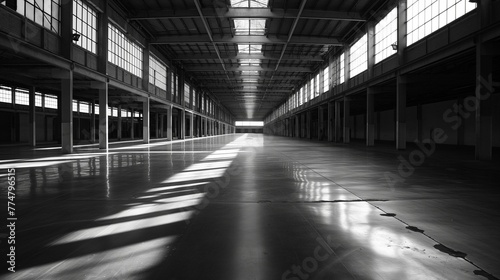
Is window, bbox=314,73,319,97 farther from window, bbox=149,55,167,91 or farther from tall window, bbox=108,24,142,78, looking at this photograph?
tall window, bbox=108,24,142,78

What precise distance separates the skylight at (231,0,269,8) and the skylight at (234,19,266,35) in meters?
3.17

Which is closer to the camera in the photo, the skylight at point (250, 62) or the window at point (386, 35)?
the window at point (386, 35)

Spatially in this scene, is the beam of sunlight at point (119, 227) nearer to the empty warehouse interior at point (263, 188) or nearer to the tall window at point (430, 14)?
the empty warehouse interior at point (263, 188)

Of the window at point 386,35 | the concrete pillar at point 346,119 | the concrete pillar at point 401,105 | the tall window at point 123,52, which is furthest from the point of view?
the concrete pillar at point 346,119

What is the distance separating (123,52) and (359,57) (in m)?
21.8

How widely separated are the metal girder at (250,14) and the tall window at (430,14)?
566 cm

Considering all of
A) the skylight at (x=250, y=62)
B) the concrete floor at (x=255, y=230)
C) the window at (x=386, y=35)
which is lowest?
the concrete floor at (x=255, y=230)

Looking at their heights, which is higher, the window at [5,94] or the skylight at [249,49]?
the skylight at [249,49]

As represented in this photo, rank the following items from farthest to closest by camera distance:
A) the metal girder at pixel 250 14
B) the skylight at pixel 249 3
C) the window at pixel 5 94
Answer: the window at pixel 5 94 → the metal girder at pixel 250 14 → the skylight at pixel 249 3

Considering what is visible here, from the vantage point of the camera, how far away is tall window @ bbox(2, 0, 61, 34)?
14.8 metres

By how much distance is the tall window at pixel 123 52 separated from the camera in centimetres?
2389

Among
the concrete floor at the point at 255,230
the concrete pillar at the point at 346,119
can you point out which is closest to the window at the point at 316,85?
the concrete pillar at the point at 346,119

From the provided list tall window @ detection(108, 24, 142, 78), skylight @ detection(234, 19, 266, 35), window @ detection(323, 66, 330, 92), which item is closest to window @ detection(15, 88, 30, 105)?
tall window @ detection(108, 24, 142, 78)

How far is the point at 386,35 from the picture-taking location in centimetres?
2334
